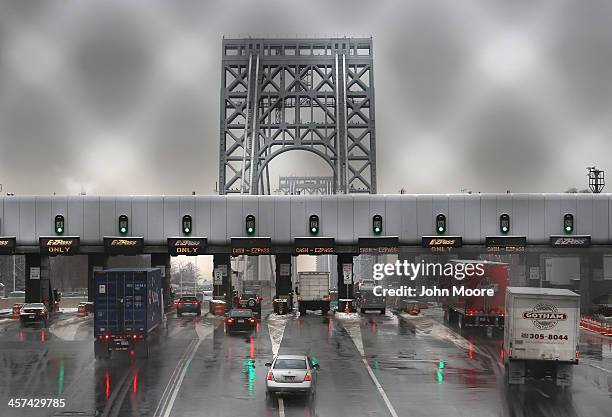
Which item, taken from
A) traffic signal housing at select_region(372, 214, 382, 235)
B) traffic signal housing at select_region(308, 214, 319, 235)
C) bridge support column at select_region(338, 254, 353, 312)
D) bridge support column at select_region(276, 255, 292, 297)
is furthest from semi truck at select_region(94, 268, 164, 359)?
bridge support column at select_region(276, 255, 292, 297)

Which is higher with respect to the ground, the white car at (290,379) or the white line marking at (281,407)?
the white car at (290,379)

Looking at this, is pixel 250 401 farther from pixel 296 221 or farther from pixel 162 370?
pixel 296 221

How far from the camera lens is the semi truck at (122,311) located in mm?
37406

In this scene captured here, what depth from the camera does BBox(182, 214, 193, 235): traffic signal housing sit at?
59750 millimetres

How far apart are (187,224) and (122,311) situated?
22.6 m

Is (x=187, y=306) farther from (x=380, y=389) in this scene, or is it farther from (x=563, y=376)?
(x=563, y=376)

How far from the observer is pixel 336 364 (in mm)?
35094

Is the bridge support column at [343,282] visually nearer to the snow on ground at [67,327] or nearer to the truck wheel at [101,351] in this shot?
the snow on ground at [67,327]

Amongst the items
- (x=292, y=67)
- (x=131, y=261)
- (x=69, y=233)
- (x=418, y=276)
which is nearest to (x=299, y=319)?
(x=69, y=233)

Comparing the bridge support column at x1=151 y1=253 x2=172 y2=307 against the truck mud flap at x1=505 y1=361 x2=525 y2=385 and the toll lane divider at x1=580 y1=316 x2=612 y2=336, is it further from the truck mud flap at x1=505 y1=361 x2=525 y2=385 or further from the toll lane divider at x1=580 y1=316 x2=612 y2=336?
the truck mud flap at x1=505 y1=361 x2=525 y2=385

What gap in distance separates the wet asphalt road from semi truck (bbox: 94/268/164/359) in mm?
1027

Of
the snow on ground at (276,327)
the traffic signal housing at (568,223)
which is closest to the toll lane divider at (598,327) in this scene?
the traffic signal housing at (568,223)

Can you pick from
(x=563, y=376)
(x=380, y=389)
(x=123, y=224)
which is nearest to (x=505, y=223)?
(x=123, y=224)

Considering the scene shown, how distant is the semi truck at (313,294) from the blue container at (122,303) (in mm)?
23466
